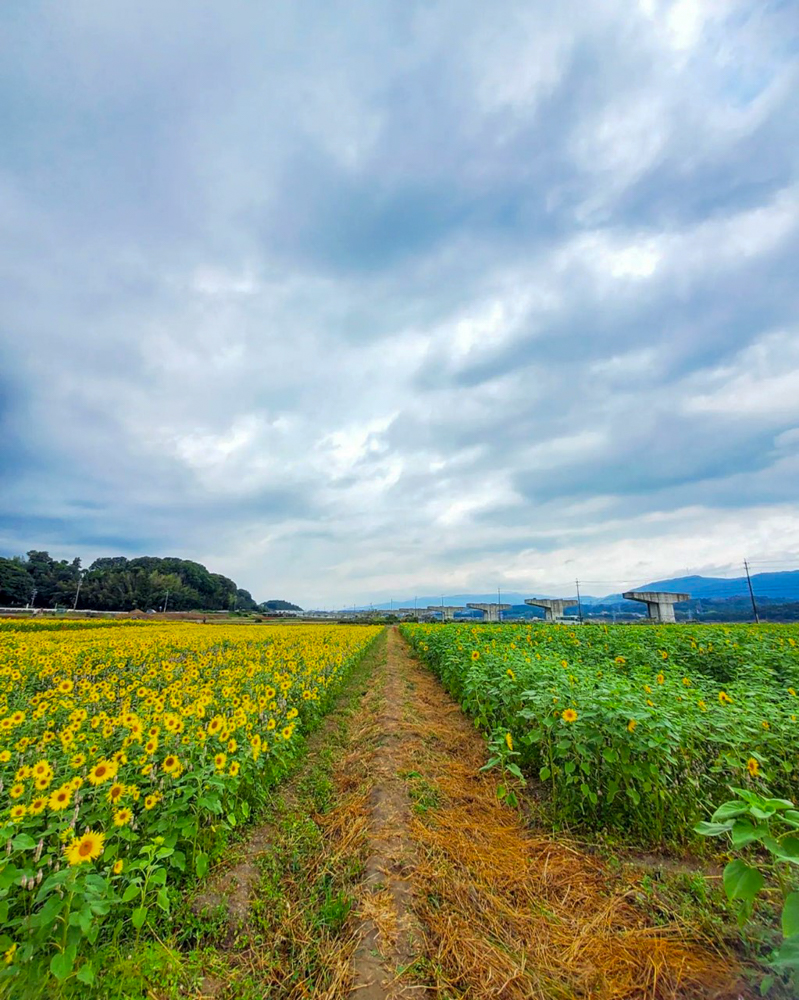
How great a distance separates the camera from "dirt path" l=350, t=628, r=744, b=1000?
2170 mm

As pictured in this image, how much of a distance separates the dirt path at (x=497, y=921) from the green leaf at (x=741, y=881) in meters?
0.67

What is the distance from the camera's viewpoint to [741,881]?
6.25 feet

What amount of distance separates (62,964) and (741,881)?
314 centimetres

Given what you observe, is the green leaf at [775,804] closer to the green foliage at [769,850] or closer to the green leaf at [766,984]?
A: the green foliage at [769,850]

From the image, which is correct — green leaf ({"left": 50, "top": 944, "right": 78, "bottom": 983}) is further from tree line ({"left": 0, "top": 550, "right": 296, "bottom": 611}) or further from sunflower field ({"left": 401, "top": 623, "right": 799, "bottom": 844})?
tree line ({"left": 0, "top": 550, "right": 296, "bottom": 611})

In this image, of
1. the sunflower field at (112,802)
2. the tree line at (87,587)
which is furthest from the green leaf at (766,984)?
the tree line at (87,587)

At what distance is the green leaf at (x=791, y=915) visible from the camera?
164 centimetres

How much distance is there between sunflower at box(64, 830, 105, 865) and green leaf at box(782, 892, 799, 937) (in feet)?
10.4

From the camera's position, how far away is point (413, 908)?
8.95 ft

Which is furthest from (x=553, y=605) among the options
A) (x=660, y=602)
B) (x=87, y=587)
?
(x=87, y=587)

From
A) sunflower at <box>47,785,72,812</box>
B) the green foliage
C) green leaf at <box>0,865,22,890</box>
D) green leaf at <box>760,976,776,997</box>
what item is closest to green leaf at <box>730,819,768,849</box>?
the green foliage

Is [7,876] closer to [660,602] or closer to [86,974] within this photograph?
[86,974]

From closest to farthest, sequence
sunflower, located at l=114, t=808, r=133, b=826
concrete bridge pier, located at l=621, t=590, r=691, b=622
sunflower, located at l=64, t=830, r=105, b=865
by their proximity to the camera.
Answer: sunflower, located at l=64, t=830, r=105, b=865 → sunflower, located at l=114, t=808, r=133, b=826 → concrete bridge pier, located at l=621, t=590, r=691, b=622

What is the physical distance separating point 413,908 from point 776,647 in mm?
10977
